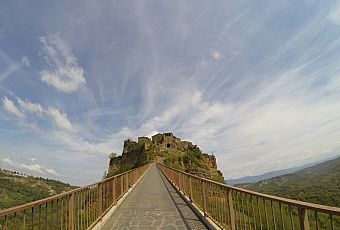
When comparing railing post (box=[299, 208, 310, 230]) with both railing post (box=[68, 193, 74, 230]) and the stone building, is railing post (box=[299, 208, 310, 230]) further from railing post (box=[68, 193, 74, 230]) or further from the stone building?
the stone building

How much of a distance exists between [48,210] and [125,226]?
3317mm

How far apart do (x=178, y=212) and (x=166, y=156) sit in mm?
61382

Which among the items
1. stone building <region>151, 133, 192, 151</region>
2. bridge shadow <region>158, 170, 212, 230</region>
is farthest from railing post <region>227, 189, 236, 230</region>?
stone building <region>151, 133, 192, 151</region>

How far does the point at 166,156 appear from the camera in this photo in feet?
231

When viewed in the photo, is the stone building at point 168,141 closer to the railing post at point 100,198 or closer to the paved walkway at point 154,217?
the paved walkway at point 154,217

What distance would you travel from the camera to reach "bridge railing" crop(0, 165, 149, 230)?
143 inches

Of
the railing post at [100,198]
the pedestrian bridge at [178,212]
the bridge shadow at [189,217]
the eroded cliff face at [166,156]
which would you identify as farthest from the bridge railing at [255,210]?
the eroded cliff face at [166,156]

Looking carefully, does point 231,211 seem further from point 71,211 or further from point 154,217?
point 154,217

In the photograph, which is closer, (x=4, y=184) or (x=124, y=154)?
(x=124, y=154)

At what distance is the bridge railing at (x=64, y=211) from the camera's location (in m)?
3.64

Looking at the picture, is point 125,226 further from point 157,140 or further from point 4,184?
point 4,184

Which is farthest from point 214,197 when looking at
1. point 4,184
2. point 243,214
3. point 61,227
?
point 4,184

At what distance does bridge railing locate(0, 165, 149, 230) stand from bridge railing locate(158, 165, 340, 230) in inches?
126

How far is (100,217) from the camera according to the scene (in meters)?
7.90
